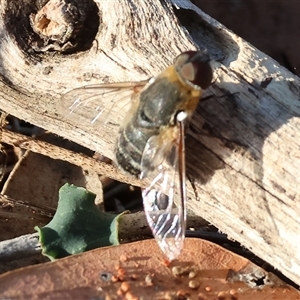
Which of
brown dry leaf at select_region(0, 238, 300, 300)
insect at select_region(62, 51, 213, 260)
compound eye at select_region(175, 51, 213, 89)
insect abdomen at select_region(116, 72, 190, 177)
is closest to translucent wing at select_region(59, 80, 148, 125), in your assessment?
insect at select_region(62, 51, 213, 260)

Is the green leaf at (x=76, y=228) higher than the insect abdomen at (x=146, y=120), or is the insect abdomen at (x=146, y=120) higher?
the insect abdomen at (x=146, y=120)

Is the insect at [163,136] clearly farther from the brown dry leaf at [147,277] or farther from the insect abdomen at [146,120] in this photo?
the brown dry leaf at [147,277]

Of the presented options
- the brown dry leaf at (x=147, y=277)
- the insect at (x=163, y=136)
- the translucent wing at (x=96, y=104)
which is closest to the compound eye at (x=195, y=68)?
the insect at (x=163, y=136)

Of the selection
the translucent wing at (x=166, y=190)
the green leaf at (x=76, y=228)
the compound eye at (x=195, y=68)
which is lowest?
the green leaf at (x=76, y=228)

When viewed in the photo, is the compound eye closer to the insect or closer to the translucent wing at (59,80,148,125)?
the insect

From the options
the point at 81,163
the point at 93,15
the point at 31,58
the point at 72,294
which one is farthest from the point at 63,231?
the point at 93,15

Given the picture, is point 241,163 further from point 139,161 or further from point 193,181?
point 139,161
